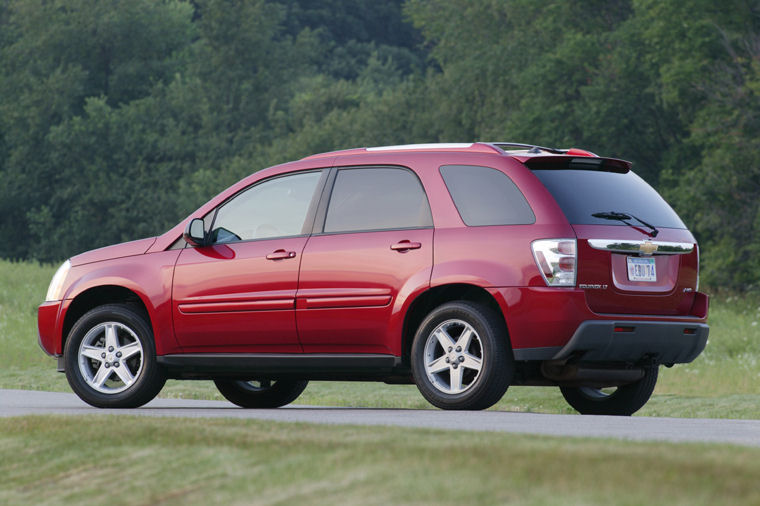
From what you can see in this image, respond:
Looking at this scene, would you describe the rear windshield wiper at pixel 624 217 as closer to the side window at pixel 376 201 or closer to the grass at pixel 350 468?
the side window at pixel 376 201

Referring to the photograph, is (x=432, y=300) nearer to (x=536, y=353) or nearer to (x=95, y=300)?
(x=536, y=353)

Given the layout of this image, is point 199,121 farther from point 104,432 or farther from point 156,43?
point 104,432

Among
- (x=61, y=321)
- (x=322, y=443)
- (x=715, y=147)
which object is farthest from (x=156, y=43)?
(x=322, y=443)

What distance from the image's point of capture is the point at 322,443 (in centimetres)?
694

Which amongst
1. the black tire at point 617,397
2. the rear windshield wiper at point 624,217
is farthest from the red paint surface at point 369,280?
the black tire at point 617,397

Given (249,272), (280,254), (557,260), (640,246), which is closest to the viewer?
(557,260)

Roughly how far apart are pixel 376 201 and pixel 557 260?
1.55m

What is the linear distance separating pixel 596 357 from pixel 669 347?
61 cm

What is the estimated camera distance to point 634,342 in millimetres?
9484

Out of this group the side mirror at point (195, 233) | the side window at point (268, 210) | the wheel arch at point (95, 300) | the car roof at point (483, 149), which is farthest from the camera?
the wheel arch at point (95, 300)

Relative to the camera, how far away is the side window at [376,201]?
9992 millimetres

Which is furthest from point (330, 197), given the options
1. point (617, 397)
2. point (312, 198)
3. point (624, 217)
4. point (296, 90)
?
point (296, 90)

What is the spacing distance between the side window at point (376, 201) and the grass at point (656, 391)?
164 inches

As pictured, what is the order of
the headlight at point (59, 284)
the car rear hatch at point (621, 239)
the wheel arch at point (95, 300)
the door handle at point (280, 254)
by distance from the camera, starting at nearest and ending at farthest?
1. the car rear hatch at point (621, 239)
2. the door handle at point (280, 254)
3. the wheel arch at point (95, 300)
4. the headlight at point (59, 284)
